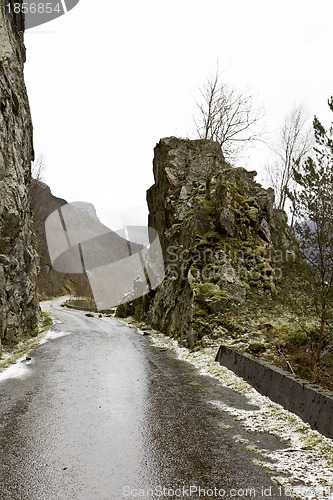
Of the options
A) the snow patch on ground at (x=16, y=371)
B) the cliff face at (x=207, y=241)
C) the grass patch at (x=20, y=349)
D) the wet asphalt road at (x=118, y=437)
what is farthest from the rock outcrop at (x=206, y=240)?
A: the grass patch at (x=20, y=349)

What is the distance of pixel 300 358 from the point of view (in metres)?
11.2

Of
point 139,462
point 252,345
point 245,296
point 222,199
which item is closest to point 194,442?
point 139,462

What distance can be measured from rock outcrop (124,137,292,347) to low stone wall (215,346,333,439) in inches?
201

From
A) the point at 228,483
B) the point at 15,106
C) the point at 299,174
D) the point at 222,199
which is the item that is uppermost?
the point at 15,106

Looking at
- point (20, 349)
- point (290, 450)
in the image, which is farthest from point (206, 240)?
point (290, 450)

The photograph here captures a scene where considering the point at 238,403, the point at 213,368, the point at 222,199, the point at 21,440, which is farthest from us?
the point at 222,199

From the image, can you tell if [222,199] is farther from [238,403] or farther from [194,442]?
[194,442]

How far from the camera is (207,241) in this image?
21.2m

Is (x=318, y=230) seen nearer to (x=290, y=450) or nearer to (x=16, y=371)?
(x=290, y=450)

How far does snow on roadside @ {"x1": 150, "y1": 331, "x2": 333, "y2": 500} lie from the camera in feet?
15.8

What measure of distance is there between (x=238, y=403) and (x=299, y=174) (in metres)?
5.27

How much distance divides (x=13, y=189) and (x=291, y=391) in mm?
15324

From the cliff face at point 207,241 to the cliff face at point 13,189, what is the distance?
7850 mm

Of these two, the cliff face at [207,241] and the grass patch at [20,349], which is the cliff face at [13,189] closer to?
the grass patch at [20,349]
